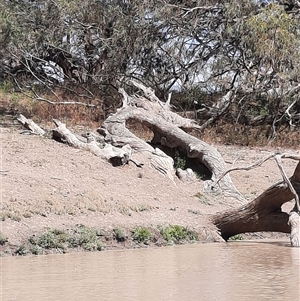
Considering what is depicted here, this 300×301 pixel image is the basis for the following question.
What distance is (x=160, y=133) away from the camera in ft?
65.4

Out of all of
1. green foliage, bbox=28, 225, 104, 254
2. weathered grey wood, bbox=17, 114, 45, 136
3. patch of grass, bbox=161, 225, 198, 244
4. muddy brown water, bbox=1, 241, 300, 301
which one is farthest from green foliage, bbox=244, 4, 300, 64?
green foliage, bbox=28, 225, 104, 254

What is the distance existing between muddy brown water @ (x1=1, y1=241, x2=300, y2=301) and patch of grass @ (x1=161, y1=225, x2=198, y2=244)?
1.80ft

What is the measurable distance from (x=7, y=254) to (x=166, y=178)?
6817 mm

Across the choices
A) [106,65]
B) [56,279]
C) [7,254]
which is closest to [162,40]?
[106,65]

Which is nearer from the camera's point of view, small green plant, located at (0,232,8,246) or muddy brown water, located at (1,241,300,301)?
muddy brown water, located at (1,241,300,301)

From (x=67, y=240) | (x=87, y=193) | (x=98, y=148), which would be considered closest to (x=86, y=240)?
(x=67, y=240)

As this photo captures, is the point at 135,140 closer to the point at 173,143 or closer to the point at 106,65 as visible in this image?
the point at 173,143

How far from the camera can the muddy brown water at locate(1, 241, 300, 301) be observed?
7930mm

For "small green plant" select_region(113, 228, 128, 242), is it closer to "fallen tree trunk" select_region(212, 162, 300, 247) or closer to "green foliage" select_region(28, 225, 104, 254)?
"green foliage" select_region(28, 225, 104, 254)

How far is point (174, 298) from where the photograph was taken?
25.1 ft

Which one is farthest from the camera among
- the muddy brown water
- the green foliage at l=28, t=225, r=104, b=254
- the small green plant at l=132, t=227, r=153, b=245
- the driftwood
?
the driftwood

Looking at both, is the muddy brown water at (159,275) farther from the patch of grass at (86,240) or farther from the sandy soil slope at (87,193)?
the sandy soil slope at (87,193)

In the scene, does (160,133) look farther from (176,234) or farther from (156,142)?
(176,234)

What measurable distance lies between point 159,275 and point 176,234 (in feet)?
13.1
